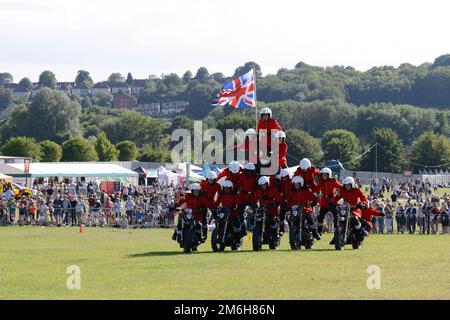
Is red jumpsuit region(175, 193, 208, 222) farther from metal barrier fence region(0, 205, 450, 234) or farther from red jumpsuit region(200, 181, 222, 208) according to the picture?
metal barrier fence region(0, 205, 450, 234)

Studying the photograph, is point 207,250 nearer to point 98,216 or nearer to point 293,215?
point 293,215

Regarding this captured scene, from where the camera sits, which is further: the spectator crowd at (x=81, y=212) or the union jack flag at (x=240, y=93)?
the spectator crowd at (x=81, y=212)

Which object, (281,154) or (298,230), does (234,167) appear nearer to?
(281,154)

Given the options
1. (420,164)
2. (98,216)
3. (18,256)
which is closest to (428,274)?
(18,256)

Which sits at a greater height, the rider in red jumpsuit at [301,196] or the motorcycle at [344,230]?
the rider in red jumpsuit at [301,196]

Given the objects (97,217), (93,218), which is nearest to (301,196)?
(97,217)

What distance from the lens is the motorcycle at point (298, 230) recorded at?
29.0m

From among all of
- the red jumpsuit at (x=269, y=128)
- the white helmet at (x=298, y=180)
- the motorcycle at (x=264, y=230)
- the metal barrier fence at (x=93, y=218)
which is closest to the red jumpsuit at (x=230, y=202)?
the motorcycle at (x=264, y=230)

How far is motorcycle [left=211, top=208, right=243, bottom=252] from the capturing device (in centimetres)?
2891

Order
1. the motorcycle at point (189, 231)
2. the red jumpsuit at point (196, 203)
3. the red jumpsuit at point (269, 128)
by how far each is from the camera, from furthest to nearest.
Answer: the red jumpsuit at point (269, 128) < the red jumpsuit at point (196, 203) < the motorcycle at point (189, 231)

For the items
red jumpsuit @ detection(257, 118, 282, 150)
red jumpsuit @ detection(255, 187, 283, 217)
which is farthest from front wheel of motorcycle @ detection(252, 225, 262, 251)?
red jumpsuit @ detection(257, 118, 282, 150)

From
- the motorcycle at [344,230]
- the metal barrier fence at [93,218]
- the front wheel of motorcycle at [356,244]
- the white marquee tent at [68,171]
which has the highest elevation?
the white marquee tent at [68,171]

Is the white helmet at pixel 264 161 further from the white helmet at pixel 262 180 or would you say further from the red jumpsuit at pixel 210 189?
the red jumpsuit at pixel 210 189
